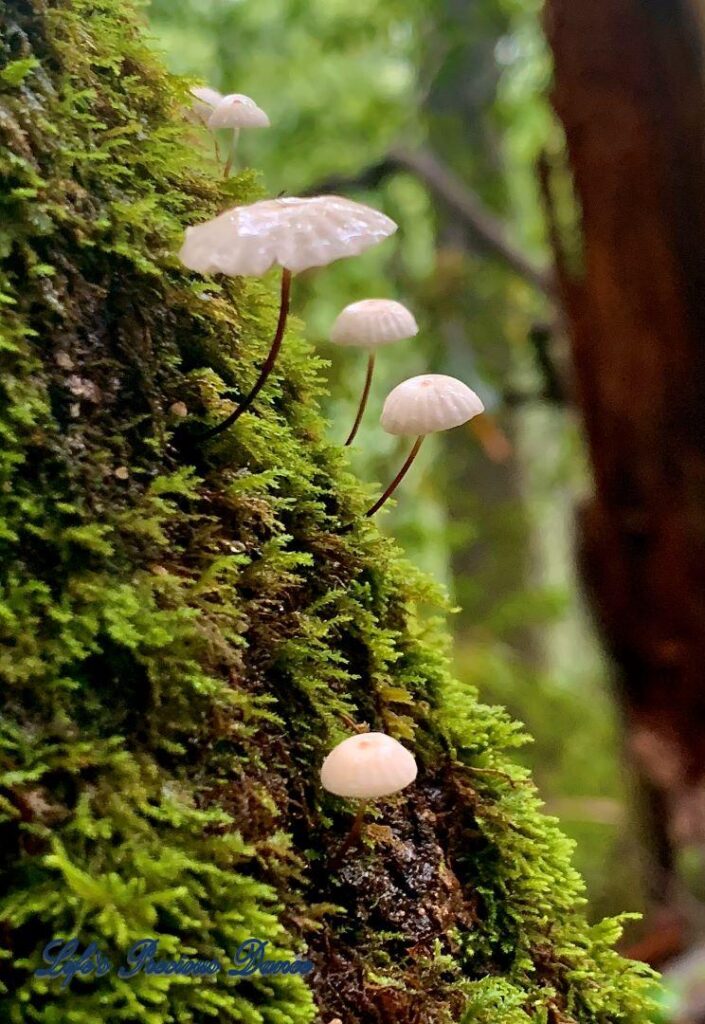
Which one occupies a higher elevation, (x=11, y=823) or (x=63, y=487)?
(x=63, y=487)

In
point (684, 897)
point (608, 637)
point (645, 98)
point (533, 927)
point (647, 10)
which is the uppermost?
point (647, 10)

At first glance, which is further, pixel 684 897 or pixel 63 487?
pixel 684 897

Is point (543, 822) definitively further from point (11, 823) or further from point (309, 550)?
point (11, 823)

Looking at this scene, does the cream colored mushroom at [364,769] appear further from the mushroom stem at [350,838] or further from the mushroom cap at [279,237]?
the mushroom cap at [279,237]

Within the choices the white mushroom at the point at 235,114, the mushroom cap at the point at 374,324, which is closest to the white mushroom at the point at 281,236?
the mushroom cap at the point at 374,324

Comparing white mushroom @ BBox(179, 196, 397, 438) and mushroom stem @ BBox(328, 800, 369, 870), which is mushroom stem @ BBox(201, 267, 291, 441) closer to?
white mushroom @ BBox(179, 196, 397, 438)

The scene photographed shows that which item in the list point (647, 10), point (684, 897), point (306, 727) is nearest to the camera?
point (306, 727)

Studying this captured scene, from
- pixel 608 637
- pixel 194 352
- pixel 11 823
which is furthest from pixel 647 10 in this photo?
pixel 11 823
